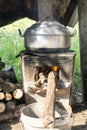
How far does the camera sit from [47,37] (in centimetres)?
492

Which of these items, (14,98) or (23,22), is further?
(23,22)

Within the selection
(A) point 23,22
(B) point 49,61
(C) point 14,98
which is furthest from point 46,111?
(A) point 23,22

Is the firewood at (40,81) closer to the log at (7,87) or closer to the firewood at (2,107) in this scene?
the log at (7,87)

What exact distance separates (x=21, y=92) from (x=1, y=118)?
1.60ft

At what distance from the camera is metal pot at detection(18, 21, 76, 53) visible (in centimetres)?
493

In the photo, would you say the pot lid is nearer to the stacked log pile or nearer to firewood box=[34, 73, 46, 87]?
firewood box=[34, 73, 46, 87]

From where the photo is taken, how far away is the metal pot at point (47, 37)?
493cm

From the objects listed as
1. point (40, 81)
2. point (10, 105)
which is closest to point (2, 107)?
point (10, 105)

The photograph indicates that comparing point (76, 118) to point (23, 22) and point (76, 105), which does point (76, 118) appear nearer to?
point (76, 105)

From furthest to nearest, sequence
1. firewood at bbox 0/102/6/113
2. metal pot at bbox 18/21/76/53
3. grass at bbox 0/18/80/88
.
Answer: grass at bbox 0/18/80/88
firewood at bbox 0/102/6/113
metal pot at bbox 18/21/76/53

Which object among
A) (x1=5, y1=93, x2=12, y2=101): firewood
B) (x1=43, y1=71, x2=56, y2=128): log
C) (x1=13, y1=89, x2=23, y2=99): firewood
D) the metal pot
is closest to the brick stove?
the metal pot

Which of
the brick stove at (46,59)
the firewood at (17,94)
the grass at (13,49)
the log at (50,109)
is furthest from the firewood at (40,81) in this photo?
the grass at (13,49)

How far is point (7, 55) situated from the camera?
9.67 metres

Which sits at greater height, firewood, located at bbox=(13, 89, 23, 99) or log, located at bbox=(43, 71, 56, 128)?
log, located at bbox=(43, 71, 56, 128)
